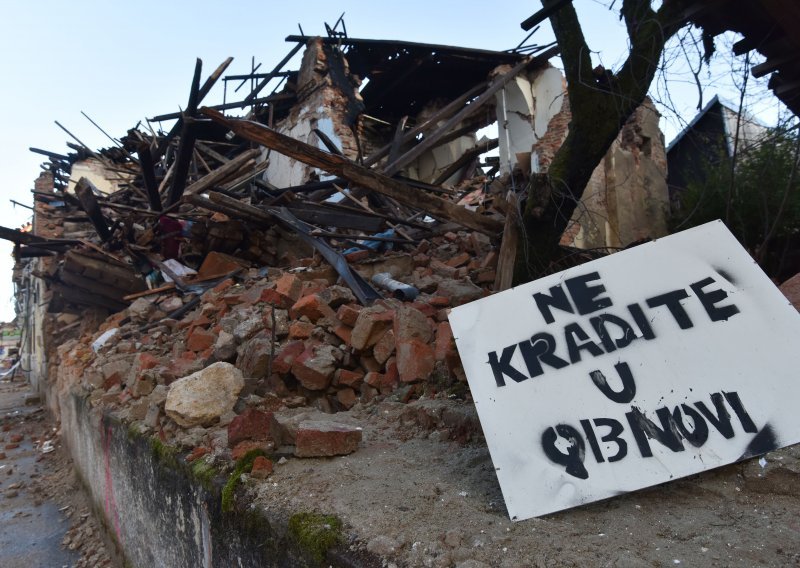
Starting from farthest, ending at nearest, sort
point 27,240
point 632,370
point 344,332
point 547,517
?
point 27,240
point 344,332
point 632,370
point 547,517

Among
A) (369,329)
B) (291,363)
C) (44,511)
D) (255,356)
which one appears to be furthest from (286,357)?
(44,511)

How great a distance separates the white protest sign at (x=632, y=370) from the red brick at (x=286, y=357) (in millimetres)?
1614

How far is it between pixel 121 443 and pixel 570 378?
10.3ft

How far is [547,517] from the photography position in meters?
1.46

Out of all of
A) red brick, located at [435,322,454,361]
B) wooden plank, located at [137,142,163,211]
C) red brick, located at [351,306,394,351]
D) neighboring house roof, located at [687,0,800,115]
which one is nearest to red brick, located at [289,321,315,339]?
red brick, located at [351,306,394,351]

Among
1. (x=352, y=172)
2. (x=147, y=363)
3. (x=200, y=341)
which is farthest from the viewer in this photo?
(x=200, y=341)

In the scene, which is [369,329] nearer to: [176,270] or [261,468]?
[261,468]

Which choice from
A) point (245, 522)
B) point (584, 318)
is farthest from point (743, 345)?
point (245, 522)

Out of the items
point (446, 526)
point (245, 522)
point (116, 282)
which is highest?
point (116, 282)

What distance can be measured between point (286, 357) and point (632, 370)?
7.15 ft

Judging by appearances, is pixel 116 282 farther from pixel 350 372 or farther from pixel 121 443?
pixel 350 372

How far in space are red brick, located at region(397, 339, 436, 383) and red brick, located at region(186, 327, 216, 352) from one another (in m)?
1.81

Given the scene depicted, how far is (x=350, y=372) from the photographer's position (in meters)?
3.09

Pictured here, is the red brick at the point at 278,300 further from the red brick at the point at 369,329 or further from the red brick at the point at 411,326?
the red brick at the point at 411,326
